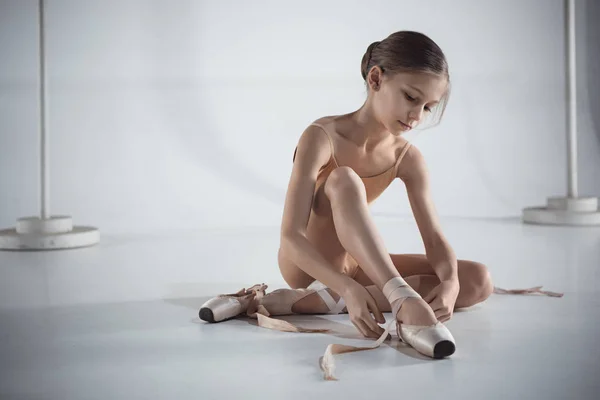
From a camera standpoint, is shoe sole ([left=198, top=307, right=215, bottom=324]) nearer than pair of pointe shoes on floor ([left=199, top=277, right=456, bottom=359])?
No

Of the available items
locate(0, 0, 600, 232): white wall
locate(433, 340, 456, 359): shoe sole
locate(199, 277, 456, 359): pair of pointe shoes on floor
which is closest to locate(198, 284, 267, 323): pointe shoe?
locate(199, 277, 456, 359): pair of pointe shoes on floor

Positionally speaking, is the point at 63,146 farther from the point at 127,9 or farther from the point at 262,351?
the point at 262,351

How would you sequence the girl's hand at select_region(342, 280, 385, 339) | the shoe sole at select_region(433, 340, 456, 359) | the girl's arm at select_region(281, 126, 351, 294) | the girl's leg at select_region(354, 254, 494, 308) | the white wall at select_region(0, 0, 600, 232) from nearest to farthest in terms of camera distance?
the shoe sole at select_region(433, 340, 456, 359) < the girl's hand at select_region(342, 280, 385, 339) < the girl's arm at select_region(281, 126, 351, 294) < the girl's leg at select_region(354, 254, 494, 308) < the white wall at select_region(0, 0, 600, 232)

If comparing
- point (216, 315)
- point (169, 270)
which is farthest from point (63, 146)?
point (216, 315)

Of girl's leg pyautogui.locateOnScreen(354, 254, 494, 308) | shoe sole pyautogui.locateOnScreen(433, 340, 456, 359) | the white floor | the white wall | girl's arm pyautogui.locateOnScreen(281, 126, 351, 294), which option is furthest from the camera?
the white wall

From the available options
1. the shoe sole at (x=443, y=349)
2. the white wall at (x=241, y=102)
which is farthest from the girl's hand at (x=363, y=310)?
the white wall at (x=241, y=102)

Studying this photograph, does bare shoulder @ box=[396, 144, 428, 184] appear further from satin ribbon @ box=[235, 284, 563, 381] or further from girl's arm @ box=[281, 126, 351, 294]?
satin ribbon @ box=[235, 284, 563, 381]

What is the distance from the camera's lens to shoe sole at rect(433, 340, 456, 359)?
4.49ft

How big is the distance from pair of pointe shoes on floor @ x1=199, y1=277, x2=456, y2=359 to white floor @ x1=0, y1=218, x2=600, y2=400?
0.02 m

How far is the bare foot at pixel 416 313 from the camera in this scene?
4.65 ft

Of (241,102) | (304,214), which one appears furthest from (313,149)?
(241,102)

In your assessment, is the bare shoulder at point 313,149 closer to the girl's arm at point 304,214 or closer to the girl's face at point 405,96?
the girl's arm at point 304,214

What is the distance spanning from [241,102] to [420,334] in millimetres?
2657

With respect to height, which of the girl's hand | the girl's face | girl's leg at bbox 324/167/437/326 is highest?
the girl's face
